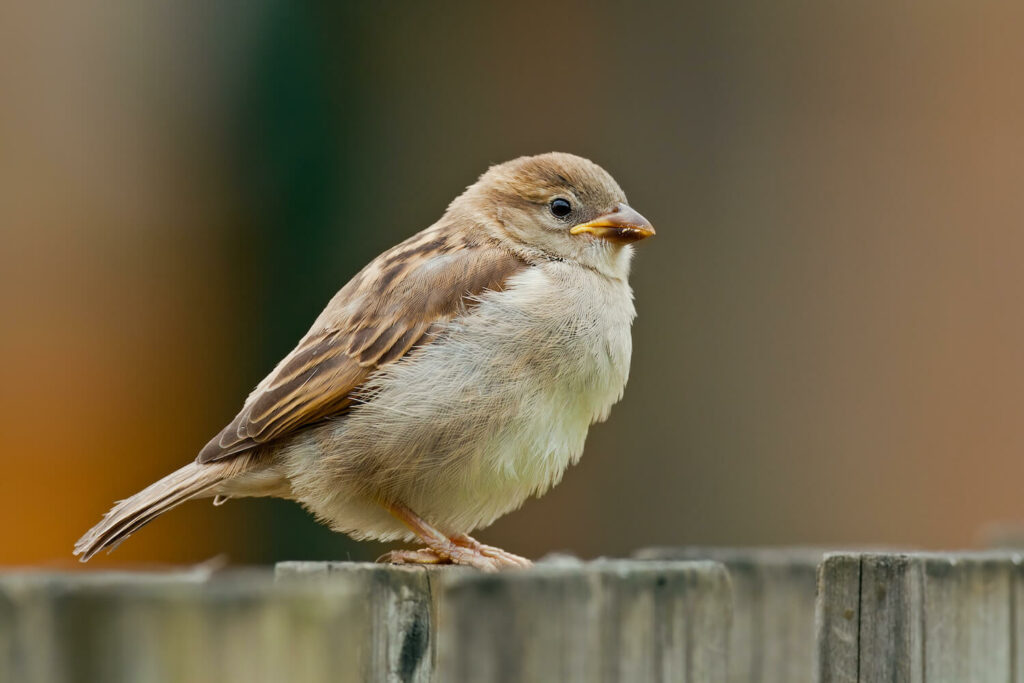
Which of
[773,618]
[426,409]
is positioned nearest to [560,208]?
[426,409]

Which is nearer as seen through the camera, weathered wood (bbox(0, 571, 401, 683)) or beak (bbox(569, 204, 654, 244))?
weathered wood (bbox(0, 571, 401, 683))

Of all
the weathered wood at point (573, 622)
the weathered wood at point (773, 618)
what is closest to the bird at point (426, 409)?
the weathered wood at point (773, 618)

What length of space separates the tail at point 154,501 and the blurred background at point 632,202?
3.53 m

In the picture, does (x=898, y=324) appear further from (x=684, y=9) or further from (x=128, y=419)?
(x=128, y=419)

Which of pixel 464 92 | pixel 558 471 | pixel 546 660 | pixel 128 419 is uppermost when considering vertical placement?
pixel 464 92

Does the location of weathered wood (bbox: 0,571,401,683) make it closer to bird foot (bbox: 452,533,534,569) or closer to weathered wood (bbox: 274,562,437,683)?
weathered wood (bbox: 274,562,437,683)

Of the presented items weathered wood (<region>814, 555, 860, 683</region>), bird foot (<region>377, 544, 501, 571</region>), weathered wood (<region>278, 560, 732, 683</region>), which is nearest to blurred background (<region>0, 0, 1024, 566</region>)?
bird foot (<region>377, 544, 501, 571</region>)

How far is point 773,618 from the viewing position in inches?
141

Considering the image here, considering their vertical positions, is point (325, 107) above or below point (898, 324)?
above

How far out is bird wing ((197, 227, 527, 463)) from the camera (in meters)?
4.21

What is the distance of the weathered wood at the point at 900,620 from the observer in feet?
9.15

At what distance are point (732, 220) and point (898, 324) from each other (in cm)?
124

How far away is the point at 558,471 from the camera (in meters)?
4.27

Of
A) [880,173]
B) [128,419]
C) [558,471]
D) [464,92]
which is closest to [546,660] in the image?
[558,471]
